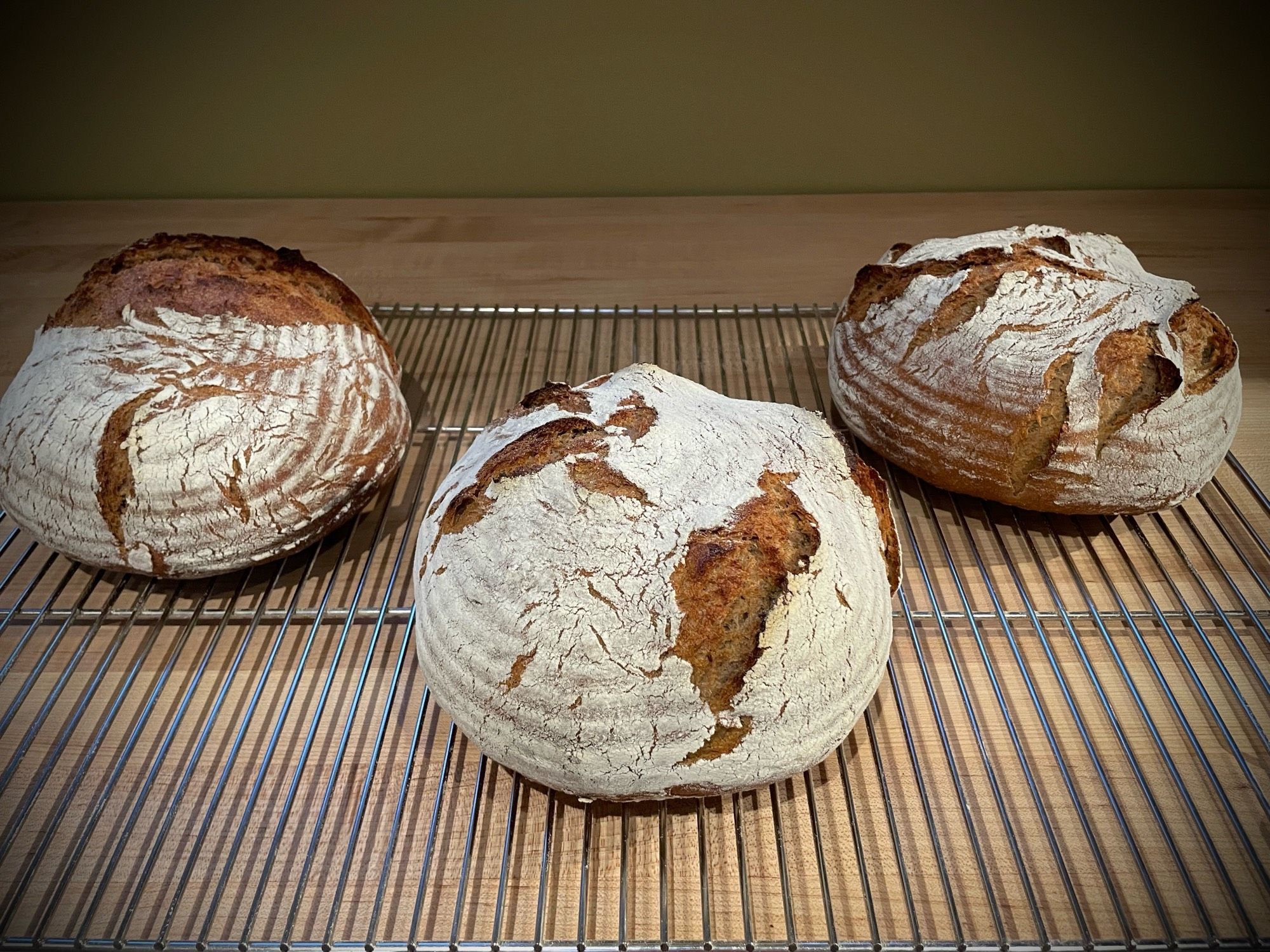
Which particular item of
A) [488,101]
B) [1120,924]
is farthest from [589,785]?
[488,101]

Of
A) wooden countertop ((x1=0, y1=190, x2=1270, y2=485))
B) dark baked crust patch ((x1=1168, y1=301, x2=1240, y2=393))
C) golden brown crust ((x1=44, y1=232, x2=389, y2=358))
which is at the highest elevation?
dark baked crust patch ((x1=1168, y1=301, x2=1240, y2=393))

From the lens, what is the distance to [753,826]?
3.83 feet

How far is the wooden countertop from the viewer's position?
2.14m

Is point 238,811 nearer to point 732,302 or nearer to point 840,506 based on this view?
point 840,506

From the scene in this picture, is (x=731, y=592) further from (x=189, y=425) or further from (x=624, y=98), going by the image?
(x=624, y=98)

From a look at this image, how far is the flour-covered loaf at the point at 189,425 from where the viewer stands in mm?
1365

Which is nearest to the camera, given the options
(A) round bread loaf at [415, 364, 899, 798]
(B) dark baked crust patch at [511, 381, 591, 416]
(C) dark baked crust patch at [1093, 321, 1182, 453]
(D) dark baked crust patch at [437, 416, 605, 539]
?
(A) round bread loaf at [415, 364, 899, 798]

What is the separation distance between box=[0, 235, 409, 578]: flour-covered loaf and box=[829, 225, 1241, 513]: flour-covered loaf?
35.1 inches

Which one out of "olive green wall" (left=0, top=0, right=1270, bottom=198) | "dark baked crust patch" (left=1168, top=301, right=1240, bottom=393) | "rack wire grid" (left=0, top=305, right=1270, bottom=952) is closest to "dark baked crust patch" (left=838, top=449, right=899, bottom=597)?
"rack wire grid" (left=0, top=305, right=1270, bottom=952)

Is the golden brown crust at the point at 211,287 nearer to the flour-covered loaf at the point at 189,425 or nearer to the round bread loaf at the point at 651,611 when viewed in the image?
the flour-covered loaf at the point at 189,425

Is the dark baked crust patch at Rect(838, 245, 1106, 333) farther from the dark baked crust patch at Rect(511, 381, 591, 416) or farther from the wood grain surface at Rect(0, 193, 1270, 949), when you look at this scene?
the dark baked crust patch at Rect(511, 381, 591, 416)

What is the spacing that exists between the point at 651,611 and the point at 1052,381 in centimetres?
79

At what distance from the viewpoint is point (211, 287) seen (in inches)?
60.4

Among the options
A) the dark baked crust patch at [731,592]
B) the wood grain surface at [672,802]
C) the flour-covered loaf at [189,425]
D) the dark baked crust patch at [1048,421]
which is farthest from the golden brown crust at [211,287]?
the dark baked crust patch at [1048,421]
